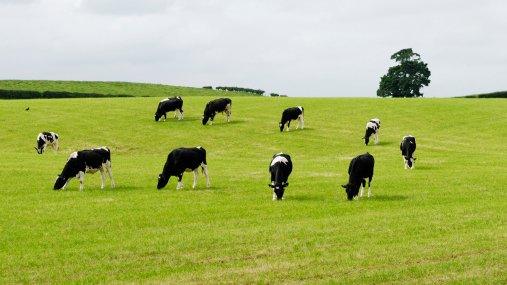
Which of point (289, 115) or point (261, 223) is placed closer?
point (261, 223)

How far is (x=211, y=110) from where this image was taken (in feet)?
206

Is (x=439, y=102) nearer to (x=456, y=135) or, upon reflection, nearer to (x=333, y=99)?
(x=333, y=99)

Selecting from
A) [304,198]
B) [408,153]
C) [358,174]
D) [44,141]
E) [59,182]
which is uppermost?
A: [358,174]

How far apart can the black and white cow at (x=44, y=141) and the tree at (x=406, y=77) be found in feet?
262

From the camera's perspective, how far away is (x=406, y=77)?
123 metres

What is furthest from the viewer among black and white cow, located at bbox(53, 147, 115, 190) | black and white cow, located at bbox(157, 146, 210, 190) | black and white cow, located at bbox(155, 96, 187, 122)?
black and white cow, located at bbox(155, 96, 187, 122)

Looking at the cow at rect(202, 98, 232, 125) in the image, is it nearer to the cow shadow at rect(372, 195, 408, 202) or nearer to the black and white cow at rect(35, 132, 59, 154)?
the black and white cow at rect(35, 132, 59, 154)

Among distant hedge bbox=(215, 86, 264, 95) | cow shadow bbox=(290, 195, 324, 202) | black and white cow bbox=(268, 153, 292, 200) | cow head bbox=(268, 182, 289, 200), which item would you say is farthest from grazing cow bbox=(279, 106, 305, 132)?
distant hedge bbox=(215, 86, 264, 95)

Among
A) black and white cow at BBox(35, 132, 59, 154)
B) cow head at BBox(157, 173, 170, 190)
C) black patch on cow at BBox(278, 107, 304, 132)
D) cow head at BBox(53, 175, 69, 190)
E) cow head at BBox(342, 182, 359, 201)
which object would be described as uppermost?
black patch on cow at BBox(278, 107, 304, 132)

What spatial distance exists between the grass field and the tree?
7340 centimetres

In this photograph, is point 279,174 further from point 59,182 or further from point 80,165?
point 59,182

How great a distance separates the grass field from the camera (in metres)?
15.6

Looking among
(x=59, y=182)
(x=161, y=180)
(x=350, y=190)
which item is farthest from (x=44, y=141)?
(x=350, y=190)

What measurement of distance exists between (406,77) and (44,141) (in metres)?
82.6
